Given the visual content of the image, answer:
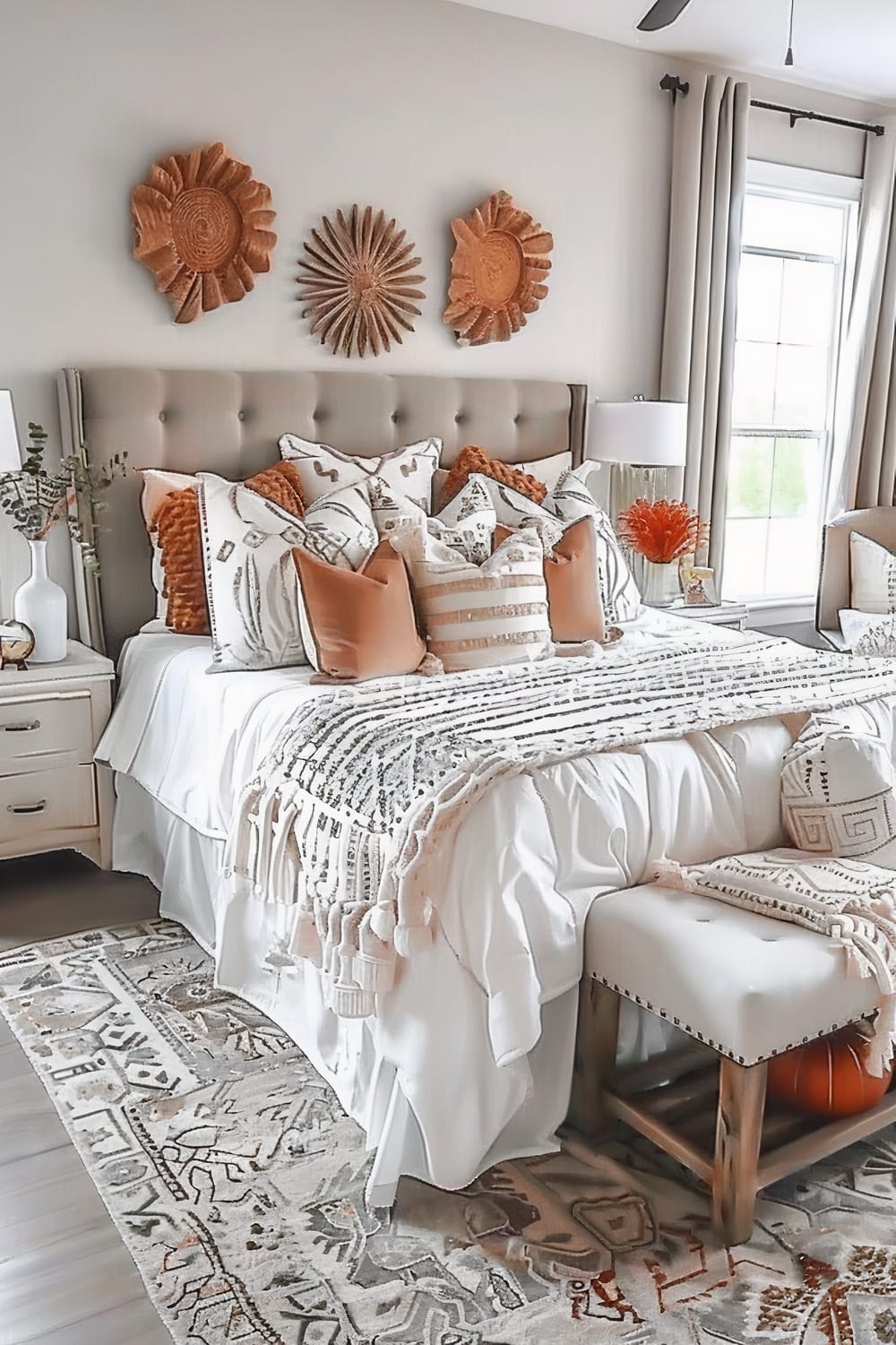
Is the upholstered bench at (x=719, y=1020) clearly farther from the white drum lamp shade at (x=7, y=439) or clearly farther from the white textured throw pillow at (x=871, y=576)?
the white textured throw pillow at (x=871, y=576)

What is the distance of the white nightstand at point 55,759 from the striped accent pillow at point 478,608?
37.1 inches

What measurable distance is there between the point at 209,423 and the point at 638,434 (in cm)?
154

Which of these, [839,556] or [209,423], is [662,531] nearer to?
[839,556]

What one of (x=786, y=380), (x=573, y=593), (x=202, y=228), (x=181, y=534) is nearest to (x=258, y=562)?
(x=181, y=534)

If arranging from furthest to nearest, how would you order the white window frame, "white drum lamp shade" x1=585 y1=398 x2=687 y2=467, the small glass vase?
the white window frame → the small glass vase → "white drum lamp shade" x1=585 y1=398 x2=687 y2=467

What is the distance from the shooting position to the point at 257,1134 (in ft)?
7.40

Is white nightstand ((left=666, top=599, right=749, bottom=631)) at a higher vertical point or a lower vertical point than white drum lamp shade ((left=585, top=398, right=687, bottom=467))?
lower

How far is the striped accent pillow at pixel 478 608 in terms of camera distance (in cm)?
298

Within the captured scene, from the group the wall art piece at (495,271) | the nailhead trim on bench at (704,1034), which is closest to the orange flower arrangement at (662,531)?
the wall art piece at (495,271)

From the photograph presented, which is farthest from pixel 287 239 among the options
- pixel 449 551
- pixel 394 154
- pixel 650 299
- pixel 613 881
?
pixel 613 881

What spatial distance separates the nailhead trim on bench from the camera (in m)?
1.89

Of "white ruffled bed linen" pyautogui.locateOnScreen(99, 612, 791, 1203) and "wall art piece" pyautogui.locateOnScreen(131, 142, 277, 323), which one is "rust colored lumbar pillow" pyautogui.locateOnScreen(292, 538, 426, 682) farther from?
"wall art piece" pyautogui.locateOnScreen(131, 142, 277, 323)

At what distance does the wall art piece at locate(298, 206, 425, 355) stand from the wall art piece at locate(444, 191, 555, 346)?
176mm

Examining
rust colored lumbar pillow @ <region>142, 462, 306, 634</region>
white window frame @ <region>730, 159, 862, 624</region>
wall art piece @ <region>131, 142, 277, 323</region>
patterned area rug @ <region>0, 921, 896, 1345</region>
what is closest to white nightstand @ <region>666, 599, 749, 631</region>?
white window frame @ <region>730, 159, 862, 624</region>
